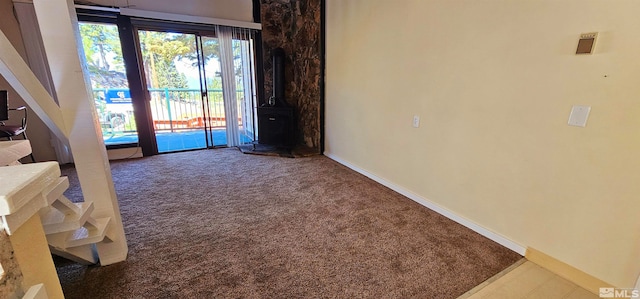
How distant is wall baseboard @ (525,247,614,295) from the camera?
162 centimetres

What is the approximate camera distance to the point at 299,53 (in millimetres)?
4508

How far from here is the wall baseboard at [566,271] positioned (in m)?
1.62

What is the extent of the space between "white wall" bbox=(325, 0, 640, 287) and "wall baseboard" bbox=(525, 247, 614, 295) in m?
0.04

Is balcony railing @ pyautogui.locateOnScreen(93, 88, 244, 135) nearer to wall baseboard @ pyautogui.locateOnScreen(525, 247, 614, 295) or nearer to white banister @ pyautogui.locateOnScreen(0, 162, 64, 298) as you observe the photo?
white banister @ pyautogui.locateOnScreen(0, 162, 64, 298)

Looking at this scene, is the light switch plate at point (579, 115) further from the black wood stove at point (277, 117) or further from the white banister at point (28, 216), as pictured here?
the black wood stove at point (277, 117)

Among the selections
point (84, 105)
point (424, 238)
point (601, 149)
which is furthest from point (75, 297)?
point (601, 149)

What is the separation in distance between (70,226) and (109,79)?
3.69 meters

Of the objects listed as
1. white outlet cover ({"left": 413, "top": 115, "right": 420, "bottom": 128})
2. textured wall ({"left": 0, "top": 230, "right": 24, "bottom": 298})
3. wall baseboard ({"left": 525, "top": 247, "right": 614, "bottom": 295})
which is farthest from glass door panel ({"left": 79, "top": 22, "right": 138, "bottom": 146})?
wall baseboard ({"left": 525, "top": 247, "right": 614, "bottom": 295})

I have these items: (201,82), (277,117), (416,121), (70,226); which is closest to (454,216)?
(416,121)

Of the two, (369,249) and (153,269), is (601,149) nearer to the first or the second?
(369,249)

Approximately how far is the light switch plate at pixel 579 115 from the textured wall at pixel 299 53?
3.15 meters

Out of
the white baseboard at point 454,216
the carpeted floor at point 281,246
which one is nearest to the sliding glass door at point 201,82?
the carpeted floor at point 281,246

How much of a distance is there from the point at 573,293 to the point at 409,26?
250cm

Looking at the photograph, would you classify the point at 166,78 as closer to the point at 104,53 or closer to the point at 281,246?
the point at 104,53
